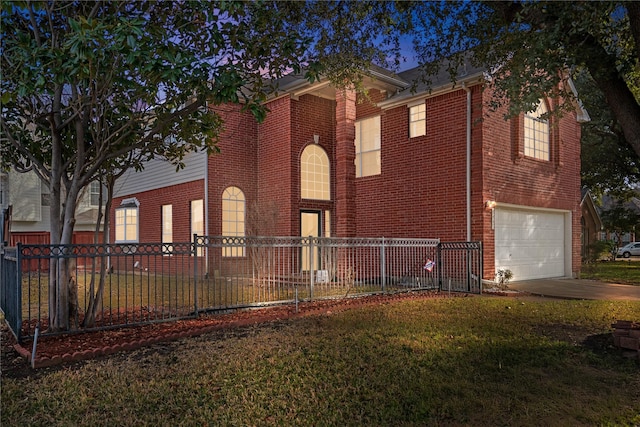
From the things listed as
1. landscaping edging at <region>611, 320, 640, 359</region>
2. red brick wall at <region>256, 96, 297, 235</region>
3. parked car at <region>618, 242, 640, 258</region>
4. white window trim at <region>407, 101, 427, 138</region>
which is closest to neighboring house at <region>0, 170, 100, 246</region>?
red brick wall at <region>256, 96, 297, 235</region>

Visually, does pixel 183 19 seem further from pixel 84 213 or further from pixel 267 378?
pixel 84 213

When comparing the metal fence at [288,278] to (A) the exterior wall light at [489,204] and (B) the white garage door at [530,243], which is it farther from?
(B) the white garage door at [530,243]

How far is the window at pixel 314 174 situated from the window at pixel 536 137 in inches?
260

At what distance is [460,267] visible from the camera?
1228 cm

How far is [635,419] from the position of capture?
391cm

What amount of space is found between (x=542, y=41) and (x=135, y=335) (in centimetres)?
710

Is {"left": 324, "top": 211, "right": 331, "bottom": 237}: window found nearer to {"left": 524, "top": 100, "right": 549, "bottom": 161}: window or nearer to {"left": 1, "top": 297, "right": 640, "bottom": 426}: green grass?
{"left": 524, "top": 100, "right": 549, "bottom": 161}: window

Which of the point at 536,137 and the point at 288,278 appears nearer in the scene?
Result: the point at 288,278

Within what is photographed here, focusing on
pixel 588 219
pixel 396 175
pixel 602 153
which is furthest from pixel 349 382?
pixel 588 219

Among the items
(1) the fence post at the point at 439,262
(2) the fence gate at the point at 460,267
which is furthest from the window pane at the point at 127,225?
(2) the fence gate at the point at 460,267

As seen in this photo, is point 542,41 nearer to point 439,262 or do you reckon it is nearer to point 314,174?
point 439,262

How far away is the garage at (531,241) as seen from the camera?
13.1 metres

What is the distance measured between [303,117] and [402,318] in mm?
9473

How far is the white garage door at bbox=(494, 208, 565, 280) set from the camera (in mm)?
13148
